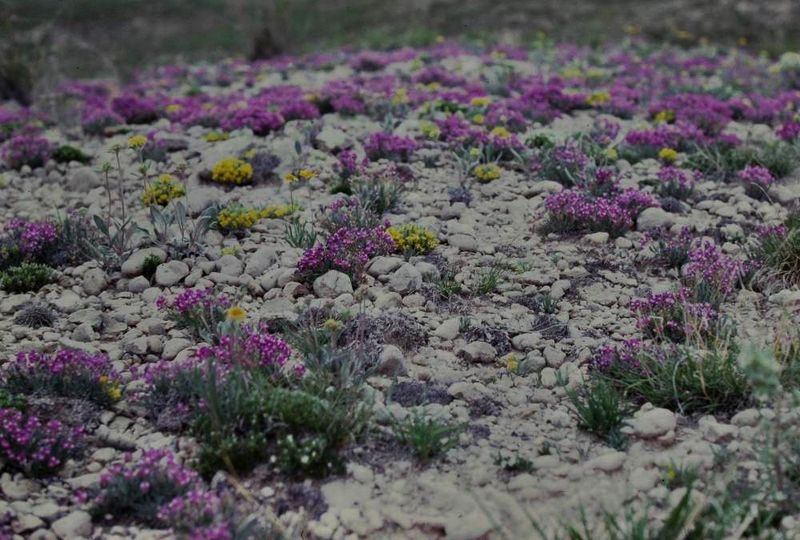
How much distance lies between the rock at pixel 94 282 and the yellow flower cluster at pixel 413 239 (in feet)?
7.86

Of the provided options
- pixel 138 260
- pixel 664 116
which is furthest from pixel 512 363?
pixel 664 116

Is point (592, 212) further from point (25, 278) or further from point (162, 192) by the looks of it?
point (25, 278)

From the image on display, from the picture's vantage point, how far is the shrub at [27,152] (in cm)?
959

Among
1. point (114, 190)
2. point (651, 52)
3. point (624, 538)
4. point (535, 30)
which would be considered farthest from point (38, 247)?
point (535, 30)

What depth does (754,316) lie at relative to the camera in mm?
5906

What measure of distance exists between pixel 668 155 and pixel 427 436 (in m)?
5.70

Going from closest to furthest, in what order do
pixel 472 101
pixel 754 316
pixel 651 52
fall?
pixel 754 316 → pixel 472 101 → pixel 651 52

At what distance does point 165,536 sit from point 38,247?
386 centimetres

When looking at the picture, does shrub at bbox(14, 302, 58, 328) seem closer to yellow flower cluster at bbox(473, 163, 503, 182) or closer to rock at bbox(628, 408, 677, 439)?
rock at bbox(628, 408, 677, 439)

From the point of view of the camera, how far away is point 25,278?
6492mm

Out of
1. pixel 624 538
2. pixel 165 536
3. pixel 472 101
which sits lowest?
pixel 165 536

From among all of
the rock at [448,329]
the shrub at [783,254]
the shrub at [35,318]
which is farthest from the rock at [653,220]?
the shrub at [35,318]

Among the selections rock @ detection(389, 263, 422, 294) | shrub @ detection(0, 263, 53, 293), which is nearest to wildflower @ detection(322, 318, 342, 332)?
rock @ detection(389, 263, 422, 294)

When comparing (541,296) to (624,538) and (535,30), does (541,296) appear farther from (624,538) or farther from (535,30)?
(535,30)
